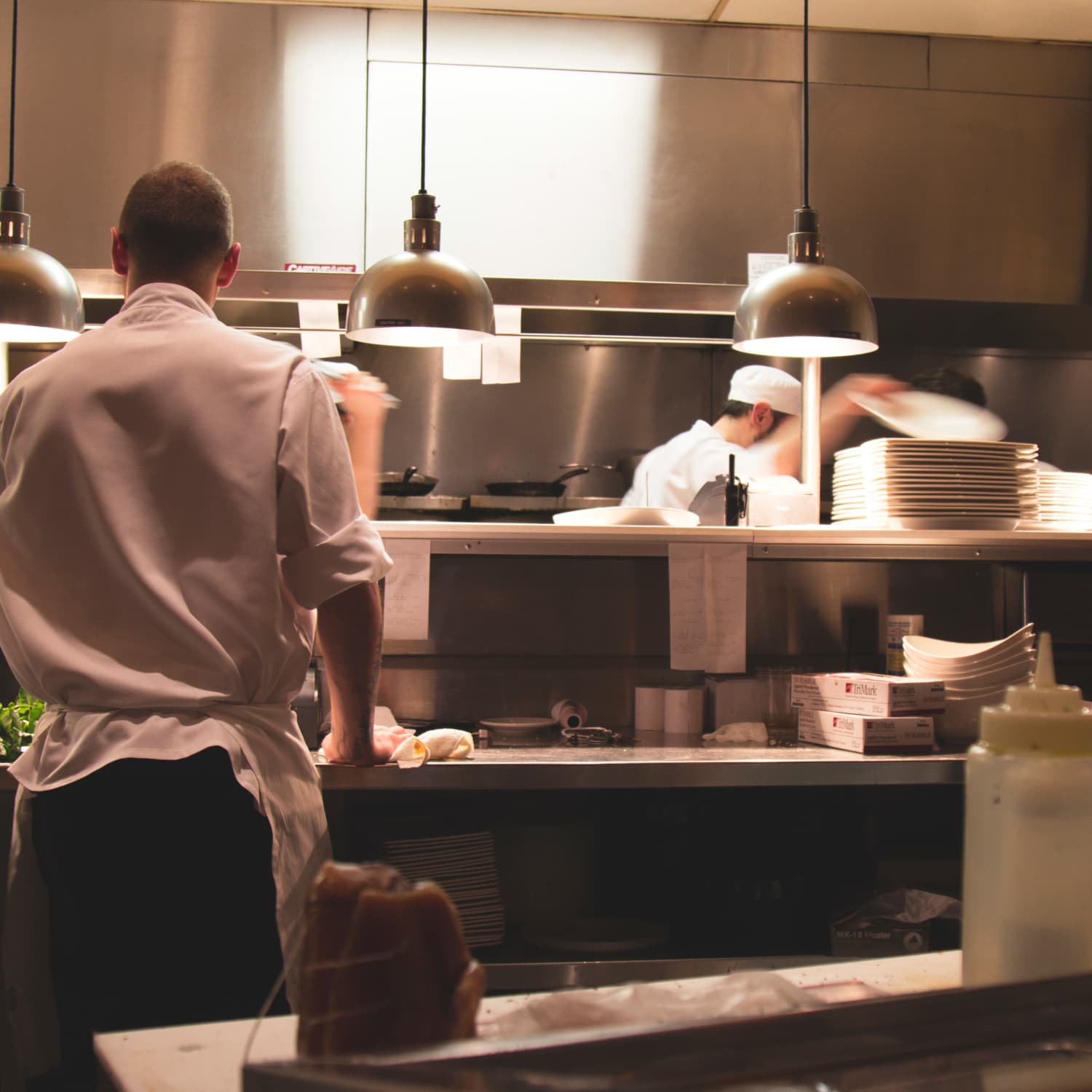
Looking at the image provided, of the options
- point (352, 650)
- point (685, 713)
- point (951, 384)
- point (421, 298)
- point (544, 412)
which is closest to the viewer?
point (352, 650)

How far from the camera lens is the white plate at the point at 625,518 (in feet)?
9.56

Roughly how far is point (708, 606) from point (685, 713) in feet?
0.98

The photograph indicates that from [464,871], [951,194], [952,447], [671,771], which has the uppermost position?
[951,194]

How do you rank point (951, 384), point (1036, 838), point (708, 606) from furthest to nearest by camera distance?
point (951, 384) → point (708, 606) → point (1036, 838)

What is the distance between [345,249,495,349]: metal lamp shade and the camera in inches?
90.0

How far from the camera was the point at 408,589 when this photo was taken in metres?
2.94

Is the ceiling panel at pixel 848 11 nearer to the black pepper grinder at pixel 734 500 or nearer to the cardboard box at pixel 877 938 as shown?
the black pepper grinder at pixel 734 500

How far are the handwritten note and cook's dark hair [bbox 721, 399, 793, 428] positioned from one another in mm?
861

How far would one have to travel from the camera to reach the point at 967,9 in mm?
3383

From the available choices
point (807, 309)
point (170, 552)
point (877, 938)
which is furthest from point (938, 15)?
point (170, 552)

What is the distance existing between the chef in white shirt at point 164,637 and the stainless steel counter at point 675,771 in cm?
74

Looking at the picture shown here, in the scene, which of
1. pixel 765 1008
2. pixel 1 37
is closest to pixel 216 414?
pixel 765 1008

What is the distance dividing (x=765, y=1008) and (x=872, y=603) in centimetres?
279

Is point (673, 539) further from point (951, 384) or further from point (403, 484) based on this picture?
point (951, 384)
